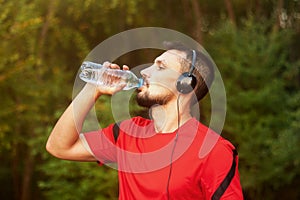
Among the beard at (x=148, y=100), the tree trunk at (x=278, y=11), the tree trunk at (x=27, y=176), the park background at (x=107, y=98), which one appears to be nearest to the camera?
the beard at (x=148, y=100)

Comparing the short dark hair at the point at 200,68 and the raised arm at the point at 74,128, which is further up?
the short dark hair at the point at 200,68

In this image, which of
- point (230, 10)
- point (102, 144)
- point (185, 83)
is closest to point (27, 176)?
point (230, 10)

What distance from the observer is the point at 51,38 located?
9.31 metres

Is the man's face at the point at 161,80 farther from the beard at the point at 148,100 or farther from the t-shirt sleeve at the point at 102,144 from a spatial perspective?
A: the t-shirt sleeve at the point at 102,144

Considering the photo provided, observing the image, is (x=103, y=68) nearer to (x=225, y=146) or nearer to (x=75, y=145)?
(x=75, y=145)

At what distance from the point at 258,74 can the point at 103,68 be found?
569 centimetres

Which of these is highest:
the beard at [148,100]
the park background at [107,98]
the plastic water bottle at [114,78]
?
the plastic water bottle at [114,78]

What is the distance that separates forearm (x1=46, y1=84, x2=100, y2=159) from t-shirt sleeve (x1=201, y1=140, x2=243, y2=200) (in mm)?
585

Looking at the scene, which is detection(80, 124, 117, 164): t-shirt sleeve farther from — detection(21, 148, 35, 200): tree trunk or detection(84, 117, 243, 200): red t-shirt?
detection(21, 148, 35, 200): tree trunk

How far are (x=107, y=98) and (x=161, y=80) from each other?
489cm

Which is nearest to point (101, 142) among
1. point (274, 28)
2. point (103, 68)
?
point (103, 68)

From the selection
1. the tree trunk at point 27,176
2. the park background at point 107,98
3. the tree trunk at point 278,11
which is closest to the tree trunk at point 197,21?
the park background at point 107,98

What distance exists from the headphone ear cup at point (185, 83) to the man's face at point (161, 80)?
2 centimetres

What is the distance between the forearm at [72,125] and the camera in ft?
8.91
